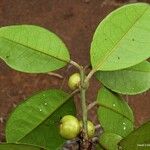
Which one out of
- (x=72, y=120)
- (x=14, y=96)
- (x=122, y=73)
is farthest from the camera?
(x=14, y=96)

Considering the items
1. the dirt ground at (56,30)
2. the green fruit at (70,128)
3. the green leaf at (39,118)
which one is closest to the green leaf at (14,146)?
the green fruit at (70,128)

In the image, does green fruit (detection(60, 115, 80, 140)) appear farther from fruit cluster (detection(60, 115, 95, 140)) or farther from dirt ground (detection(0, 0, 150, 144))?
dirt ground (detection(0, 0, 150, 144))

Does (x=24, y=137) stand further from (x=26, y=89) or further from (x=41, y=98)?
(x=26, y=89)

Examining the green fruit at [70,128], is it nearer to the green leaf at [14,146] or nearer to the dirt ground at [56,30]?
the green leaf at [14,146]

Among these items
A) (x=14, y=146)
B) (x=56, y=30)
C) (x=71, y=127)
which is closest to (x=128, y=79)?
(x=71, y=127)

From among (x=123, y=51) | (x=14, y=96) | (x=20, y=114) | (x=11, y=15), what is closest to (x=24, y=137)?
(x=20, y=114)

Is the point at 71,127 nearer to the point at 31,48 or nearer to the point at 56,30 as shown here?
the point at 31,48

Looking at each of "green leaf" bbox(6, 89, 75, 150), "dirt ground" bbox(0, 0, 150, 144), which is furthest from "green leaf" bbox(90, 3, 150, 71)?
"dirt ground" bbox(0, 0, 150, 144)
